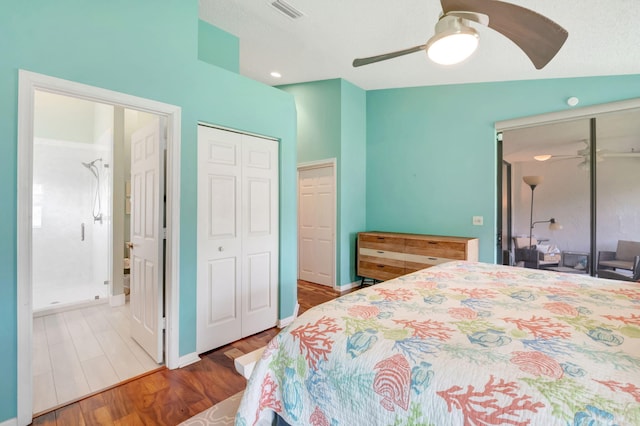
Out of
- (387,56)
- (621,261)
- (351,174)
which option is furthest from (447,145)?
(387,56)

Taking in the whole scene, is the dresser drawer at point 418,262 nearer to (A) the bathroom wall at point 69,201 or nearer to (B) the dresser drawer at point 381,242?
(B) the dresser drawer at point 381,242

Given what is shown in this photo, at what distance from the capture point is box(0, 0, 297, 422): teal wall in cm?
159

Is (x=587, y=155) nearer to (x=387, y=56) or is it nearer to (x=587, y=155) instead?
(x=587, y=155)

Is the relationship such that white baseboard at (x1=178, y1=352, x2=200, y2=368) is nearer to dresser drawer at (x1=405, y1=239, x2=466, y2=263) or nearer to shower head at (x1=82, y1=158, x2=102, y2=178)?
dresser drawer at (x1=405, y1=239, x2=466, y2=263)

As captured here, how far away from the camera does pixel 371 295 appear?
1.49 meters

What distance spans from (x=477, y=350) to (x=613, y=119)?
11.2 ft

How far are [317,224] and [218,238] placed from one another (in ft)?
7.33

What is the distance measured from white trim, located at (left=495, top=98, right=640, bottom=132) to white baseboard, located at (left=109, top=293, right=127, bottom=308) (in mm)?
5127

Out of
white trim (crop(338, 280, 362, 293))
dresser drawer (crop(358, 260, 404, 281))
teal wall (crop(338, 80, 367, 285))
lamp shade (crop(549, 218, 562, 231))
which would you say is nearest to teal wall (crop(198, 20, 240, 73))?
teal wall (crop(338, 80, 367, 285))

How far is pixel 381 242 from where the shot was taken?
4.02m

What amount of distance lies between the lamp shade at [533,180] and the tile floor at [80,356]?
166 inches

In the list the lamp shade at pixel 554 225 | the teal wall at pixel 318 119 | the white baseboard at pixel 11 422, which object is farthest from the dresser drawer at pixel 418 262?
the white baseboard at pixel 11 422

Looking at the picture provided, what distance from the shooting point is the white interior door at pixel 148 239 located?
2.25 m

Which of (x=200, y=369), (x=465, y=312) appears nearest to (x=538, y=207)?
(x=465, y=312)
